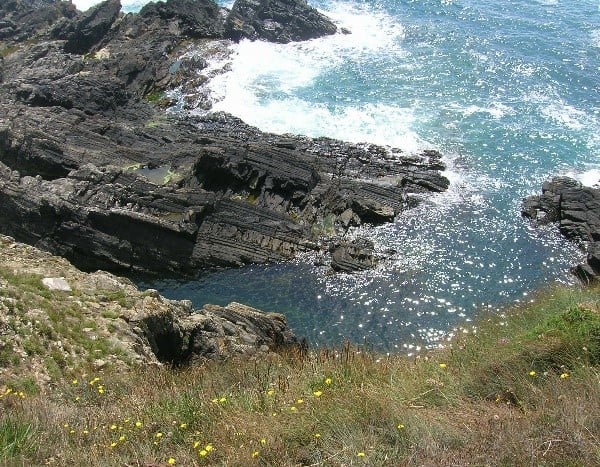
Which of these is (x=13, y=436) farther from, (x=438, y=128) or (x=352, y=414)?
(x=438, y=128)

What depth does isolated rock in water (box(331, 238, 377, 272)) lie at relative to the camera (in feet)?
101

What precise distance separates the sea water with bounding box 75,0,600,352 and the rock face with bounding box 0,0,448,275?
192 cm

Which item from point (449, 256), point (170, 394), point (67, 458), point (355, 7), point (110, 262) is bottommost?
point (110, 262)

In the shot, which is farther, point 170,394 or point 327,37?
point 327,37

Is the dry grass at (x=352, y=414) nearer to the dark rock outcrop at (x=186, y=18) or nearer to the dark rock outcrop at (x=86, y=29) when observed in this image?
the dark rock outcrop at (x=86, y=29)

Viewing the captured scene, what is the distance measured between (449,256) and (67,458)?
1038 inches

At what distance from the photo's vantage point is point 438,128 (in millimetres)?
43406

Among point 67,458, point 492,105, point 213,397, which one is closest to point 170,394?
point 213,397

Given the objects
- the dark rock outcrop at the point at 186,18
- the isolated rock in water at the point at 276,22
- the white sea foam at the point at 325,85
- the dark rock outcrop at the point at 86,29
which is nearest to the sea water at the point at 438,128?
the white sea foam at the point at 325,85

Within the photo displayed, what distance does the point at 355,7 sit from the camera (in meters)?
69.7

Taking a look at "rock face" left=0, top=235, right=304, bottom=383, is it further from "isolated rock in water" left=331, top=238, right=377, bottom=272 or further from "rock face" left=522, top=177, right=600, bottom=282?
"rock face" left=522, top=177, right=600, bottom=282

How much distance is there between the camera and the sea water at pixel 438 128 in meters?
28.9

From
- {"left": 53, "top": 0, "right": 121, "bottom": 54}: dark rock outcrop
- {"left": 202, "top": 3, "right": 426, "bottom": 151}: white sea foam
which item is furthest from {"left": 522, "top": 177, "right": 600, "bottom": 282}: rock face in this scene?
{"left": 53, "top": 0, "right": 121, "bottom": 54}: dark rock outcrop

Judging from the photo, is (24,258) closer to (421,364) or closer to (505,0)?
(421,364)
